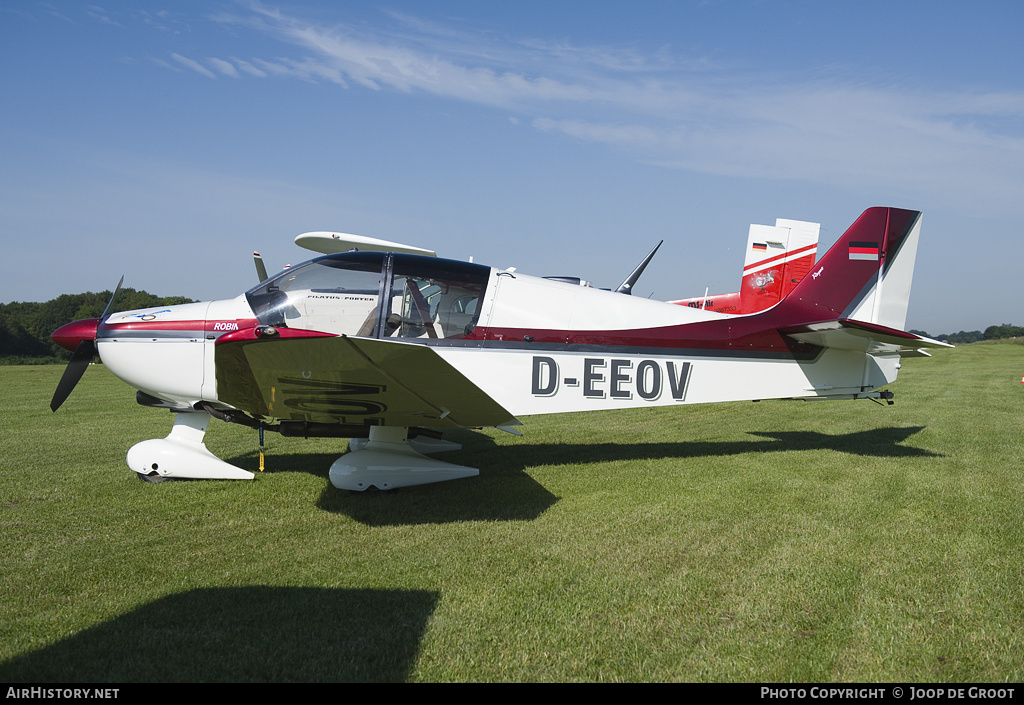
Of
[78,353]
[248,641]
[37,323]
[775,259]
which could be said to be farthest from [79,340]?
[37,323]

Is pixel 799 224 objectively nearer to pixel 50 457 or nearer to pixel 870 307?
pixel 870 307

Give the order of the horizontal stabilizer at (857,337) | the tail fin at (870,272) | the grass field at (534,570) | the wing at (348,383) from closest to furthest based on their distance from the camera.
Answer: the grass field at (534,570) → the wing at (348,383) → the horizontal stabilizer at (857,337) → the tail fin at (870,272)

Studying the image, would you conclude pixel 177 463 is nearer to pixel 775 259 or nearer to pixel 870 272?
pixel 870 272

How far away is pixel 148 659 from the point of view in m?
2.55

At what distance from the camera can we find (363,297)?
5.02 metres

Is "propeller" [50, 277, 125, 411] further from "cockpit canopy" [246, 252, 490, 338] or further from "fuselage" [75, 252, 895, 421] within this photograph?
"cockpit canopy" [246, 252, 490, 338]

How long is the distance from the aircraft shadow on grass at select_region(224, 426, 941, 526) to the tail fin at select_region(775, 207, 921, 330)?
1679mm

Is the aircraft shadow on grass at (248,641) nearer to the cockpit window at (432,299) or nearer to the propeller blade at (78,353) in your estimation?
the cockpit window at (432,299)

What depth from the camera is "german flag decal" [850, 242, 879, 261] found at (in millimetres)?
6527

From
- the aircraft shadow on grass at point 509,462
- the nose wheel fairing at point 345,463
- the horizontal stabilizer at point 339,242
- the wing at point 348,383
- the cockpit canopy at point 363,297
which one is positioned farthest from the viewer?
A: the horizontal stabilizer at point 339,242

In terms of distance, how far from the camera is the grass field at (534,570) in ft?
8.54

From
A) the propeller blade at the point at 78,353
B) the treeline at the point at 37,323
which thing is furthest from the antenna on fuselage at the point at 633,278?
the treeline at the point at 37,323

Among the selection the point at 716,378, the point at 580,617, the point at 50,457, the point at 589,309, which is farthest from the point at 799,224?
the point at 50,457

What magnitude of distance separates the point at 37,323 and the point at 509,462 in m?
45.2
